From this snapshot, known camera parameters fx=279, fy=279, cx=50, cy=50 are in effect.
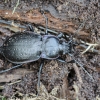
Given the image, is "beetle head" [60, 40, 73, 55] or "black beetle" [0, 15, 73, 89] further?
"beetle head" [60, 40, 73, 55]

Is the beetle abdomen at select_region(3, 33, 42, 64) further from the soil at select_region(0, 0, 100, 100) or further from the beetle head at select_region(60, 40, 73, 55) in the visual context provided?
the beetle head at select_region(60, 40, 73, 55)

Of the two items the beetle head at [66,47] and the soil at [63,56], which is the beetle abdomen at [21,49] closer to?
the soil at [63,56]

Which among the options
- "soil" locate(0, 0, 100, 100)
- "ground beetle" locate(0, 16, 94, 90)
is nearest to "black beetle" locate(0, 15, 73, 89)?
"ground beetle" locate(0, 16, 94, 90)

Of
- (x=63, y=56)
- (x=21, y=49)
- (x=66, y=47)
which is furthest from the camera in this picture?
(x=63, y=56)

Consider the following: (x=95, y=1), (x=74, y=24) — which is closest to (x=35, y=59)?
(x=74, y=24)

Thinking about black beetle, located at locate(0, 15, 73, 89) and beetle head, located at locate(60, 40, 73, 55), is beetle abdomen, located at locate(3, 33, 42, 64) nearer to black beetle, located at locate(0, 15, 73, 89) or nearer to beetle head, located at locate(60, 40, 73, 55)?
black beetle, located at locate(0, 15, 73, 89)

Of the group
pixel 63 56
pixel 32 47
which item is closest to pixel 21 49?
pixel 32 47

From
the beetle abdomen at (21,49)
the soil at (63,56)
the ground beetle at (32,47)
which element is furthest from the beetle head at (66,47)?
the beetle abdomen at (21,49)

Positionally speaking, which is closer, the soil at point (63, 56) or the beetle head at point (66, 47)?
the soil at point (63, 56)

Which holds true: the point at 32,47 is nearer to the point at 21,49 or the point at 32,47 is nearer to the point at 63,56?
the point at 21,49
